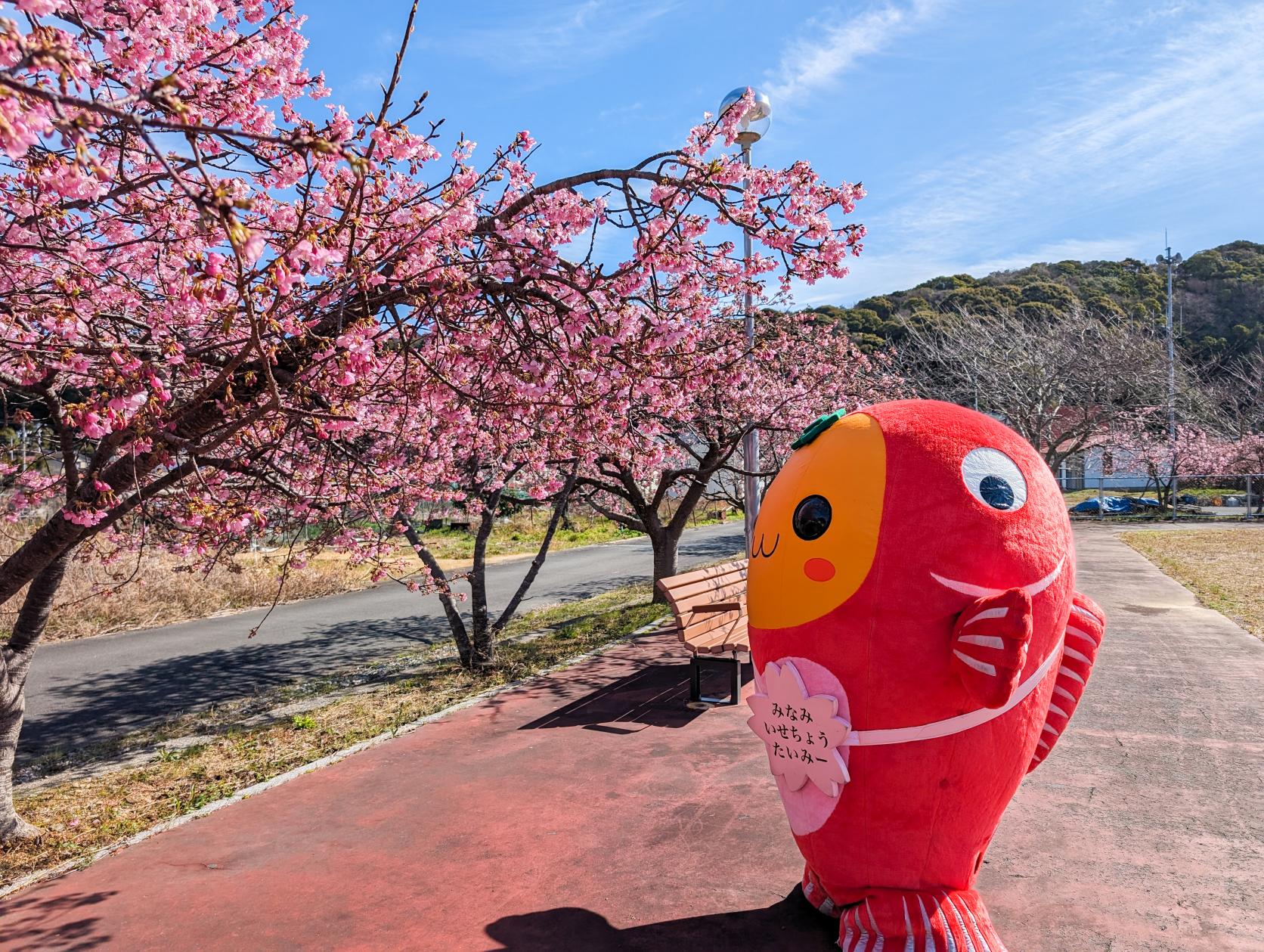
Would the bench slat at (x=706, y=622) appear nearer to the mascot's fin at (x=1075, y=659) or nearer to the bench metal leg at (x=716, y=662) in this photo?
the bench metal leg at (x=716, y=662)

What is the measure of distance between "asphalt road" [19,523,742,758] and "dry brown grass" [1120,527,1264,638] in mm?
10429

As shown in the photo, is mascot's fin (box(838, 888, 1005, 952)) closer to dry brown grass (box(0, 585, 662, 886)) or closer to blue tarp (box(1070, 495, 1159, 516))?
dry brown grass (box(0, 585, 662, 886))

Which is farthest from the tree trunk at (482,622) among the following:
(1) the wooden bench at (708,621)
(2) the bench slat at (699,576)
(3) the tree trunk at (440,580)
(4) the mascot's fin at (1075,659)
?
(4) the mascot's fin at (1075,659)

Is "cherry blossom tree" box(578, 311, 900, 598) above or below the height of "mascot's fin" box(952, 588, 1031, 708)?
above

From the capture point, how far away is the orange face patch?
3285 mm

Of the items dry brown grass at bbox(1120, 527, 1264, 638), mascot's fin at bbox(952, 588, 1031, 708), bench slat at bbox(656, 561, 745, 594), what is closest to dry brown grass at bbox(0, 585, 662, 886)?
bench slat at bbox(656, 561, 745, 594)

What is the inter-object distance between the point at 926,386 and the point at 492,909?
1164 inches

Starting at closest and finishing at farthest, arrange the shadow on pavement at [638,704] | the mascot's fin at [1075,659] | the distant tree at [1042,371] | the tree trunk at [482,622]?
the mascot's fin at [1075,659] < the shadow on pavement at [638,704] < the tree trunk at [482,622] < the distant tree at [1042,371]

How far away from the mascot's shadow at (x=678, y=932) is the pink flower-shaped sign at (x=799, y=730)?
811 mm

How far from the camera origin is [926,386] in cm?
3072

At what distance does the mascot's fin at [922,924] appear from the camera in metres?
3.19

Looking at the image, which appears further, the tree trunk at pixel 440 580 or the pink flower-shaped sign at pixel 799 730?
the tree trunk at pixel 440 580

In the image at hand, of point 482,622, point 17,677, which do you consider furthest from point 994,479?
point 482,622

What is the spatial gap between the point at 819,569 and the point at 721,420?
887 centimetres
